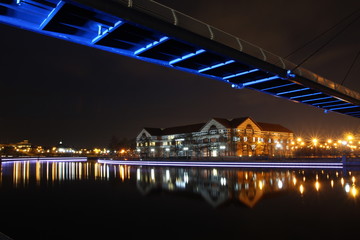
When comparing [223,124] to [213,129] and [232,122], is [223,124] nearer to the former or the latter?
[232,122]

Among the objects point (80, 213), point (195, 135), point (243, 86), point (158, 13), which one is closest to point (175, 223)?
point (80, 213)

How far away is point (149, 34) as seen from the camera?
10852 millimetres

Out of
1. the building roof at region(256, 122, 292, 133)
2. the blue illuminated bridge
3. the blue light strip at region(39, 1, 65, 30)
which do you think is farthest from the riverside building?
the blue light strip at region(39, 1, 65, 30)

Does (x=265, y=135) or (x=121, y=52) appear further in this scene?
(x=265, y=135)

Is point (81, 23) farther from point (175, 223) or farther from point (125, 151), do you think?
point (125, 151)

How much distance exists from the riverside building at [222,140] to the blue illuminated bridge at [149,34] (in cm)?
5865

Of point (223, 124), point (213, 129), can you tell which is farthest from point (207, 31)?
point (213, 129)

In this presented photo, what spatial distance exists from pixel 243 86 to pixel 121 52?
914 cm

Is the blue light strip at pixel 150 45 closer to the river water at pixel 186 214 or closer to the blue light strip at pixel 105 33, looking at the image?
the blue light strip at pixel 105 33

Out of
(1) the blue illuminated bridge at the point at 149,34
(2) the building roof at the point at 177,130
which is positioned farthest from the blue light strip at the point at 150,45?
(2) the building roof at the point at 177,130

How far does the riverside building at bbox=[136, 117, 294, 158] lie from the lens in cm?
7869

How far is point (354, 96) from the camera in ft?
74.3

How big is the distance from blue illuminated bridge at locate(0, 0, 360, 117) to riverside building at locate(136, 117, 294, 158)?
58645mm

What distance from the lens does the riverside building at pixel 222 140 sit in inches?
3098
